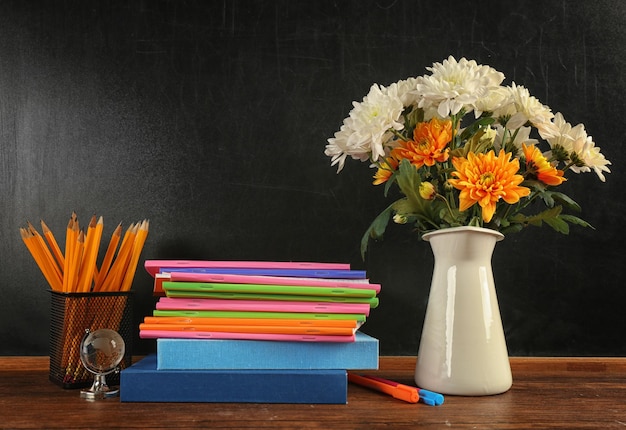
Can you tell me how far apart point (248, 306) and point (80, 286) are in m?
0.29

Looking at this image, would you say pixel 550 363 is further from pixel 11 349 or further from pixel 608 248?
pixel 11 349

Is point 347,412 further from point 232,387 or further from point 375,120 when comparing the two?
point 375,120

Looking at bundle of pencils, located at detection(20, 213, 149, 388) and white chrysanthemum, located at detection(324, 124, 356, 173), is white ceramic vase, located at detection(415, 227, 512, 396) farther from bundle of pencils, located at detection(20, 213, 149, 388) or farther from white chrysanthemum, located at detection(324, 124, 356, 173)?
bundle of pencils, located at detection(20, 213, 149, 388)

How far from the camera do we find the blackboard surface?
1.20 meters

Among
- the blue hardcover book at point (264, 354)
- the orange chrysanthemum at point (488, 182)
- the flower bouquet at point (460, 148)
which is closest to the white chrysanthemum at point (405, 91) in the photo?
the flower bouquet at point (460, 148)

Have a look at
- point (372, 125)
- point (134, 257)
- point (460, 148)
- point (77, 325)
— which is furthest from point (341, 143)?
point (77, 325)

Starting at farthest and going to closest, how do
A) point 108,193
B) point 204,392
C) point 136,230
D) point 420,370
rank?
point 108,193
point 136,230
point 420,370
point 204,392

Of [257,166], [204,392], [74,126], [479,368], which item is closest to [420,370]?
[479,368]

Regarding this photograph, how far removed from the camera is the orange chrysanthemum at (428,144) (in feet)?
3.06

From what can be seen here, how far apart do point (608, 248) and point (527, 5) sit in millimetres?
513

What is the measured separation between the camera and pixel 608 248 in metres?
1.26

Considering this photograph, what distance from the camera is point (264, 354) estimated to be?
0.90 metres

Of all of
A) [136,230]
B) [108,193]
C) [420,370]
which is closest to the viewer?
[420,370]

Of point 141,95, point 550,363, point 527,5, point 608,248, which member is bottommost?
point 550,363
